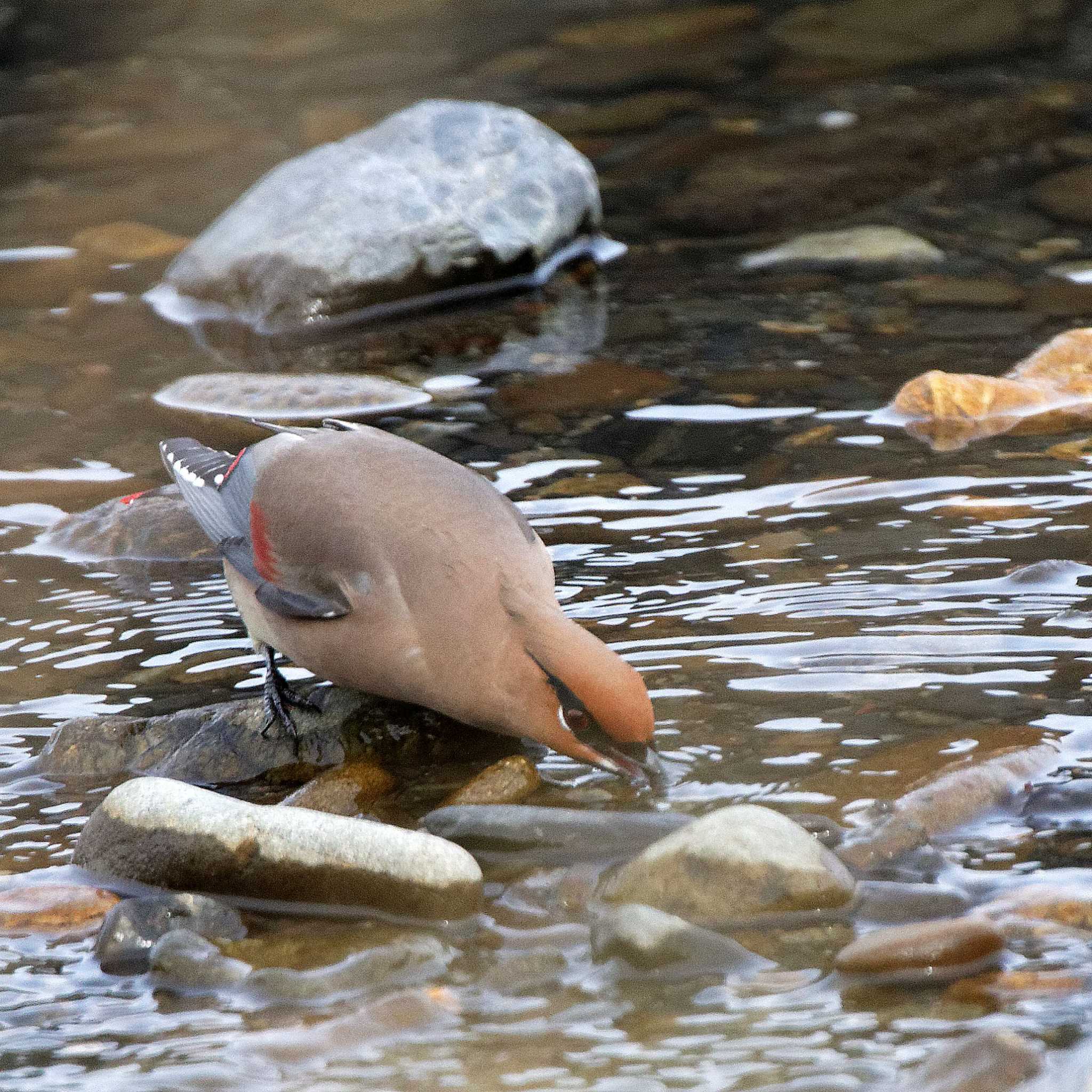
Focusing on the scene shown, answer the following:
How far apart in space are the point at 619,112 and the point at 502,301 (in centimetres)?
321

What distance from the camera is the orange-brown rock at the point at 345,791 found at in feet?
14.4

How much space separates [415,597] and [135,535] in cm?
206

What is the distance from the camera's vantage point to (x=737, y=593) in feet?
17.4

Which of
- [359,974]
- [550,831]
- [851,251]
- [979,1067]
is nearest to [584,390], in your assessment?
[851,251]

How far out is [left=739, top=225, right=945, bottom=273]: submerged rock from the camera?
8.56 m

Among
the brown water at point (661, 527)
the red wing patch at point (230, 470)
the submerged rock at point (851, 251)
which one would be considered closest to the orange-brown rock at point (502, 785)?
the brown water at point (661, 527)

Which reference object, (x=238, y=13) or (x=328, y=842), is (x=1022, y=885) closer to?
(x=328, y=842)

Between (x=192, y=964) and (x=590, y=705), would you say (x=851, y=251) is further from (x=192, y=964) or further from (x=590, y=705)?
(x=192, y=964)

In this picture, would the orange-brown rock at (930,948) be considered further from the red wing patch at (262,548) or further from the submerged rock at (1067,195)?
the submerged rock at (1067,195)

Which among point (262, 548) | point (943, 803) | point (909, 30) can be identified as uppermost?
point (909, 30)

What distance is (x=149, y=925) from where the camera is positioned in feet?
12.2

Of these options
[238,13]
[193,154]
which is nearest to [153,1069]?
[193,154]

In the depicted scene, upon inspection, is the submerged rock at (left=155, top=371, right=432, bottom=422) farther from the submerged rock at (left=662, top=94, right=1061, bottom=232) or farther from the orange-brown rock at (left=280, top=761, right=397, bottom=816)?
the orange-brown rock at (left=280, top=761, right=397, bottom=816)

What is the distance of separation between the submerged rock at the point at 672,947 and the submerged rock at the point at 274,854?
0.44 meters
